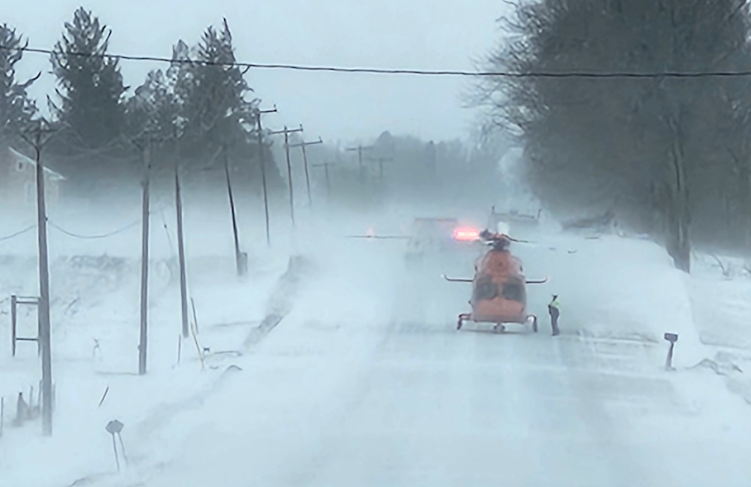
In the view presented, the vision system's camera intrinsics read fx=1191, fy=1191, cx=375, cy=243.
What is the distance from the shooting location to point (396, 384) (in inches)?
922

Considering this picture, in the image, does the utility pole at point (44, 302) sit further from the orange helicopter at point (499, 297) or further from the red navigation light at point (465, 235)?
the red navigation light at point (465, 235)

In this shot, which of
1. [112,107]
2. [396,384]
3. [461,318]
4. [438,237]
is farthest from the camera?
[112,107]

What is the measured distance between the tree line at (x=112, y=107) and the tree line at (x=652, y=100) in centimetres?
2479

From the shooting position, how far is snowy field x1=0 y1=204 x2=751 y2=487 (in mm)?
16750

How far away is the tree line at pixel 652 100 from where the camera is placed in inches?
1598

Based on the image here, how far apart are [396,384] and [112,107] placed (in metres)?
52.6

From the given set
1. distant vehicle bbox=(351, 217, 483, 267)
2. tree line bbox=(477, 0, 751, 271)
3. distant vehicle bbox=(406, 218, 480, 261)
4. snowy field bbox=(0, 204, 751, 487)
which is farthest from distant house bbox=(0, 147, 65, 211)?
tree line bbox=(477, 0, 751, 271)

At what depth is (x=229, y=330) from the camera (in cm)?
3319

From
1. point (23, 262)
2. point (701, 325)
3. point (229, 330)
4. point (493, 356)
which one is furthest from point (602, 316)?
point (23, 262)

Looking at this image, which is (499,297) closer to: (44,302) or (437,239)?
(44,302)

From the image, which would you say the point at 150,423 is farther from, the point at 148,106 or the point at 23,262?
A: the point at 148,106

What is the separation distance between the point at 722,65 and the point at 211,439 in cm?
2796

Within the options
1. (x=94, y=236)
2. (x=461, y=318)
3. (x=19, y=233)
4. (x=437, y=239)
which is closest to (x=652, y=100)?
(x=437, y=239)

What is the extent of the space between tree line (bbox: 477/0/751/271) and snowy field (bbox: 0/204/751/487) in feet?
10.6
